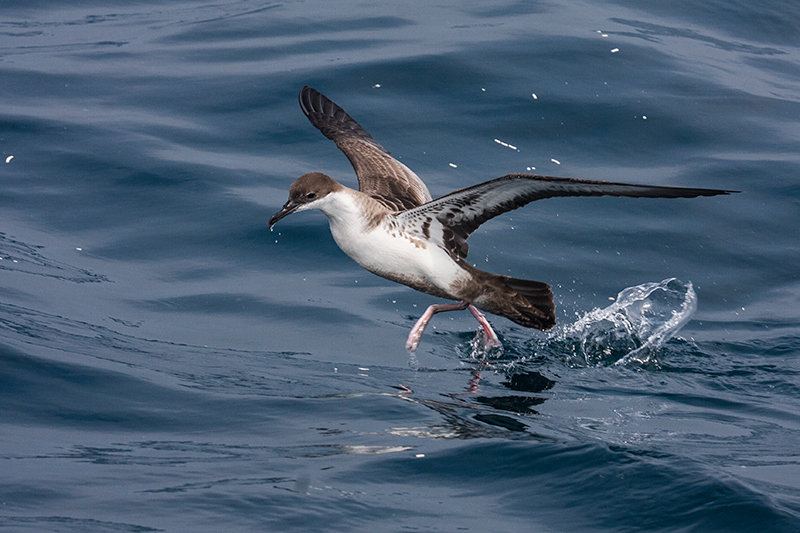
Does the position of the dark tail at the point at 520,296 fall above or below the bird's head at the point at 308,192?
below

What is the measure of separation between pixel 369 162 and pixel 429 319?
73.1 inches

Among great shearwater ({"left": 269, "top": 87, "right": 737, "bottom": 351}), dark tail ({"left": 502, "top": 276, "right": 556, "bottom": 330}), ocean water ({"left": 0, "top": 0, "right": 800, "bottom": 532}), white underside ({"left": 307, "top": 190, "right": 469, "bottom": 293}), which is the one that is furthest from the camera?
dark tail ({"left": 502, "top": 276, "right": 556, "bottom": 330})

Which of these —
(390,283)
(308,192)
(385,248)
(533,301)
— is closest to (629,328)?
(533,301)

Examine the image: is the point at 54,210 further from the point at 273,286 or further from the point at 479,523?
the point at 479,523

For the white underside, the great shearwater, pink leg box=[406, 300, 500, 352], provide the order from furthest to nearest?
1. pink leg box=[406, 300, 500, 352]
2. the white underside
3. the great shearwater

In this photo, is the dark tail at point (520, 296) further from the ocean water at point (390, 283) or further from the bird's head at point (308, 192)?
the bird's head at point (308, 192)

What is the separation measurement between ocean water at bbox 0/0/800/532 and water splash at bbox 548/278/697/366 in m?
0.03

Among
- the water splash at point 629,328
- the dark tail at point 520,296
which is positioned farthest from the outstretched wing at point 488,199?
the water splash at point 629,328

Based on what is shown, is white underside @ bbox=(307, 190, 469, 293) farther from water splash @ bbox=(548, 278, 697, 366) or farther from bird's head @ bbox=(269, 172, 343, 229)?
water splash @ bbox=(548, 278, 697, 366)

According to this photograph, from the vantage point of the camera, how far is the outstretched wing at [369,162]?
29.0ft

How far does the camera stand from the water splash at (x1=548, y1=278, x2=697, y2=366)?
27.7 feet

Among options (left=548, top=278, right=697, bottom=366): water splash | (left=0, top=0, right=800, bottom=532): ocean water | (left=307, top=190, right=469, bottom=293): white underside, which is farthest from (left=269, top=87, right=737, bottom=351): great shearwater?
(left=548, top=278, right=697, bottom=366): water splash

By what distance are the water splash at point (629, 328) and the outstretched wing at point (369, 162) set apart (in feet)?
6.07

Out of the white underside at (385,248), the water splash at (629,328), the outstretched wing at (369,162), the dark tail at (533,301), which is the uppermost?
the outstretched wing at (369,162)
